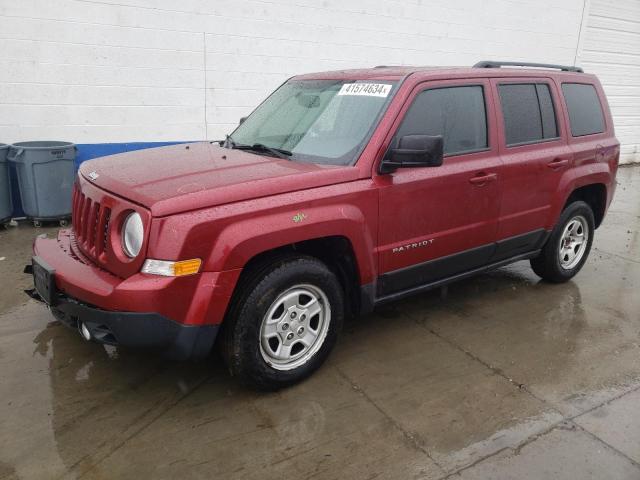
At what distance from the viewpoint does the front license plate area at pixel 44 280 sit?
298 centimetres

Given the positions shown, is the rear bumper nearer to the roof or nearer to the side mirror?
the side mirror

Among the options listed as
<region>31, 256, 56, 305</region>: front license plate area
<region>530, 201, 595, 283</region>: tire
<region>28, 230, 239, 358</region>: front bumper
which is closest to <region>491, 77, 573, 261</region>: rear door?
<region>530, 201, 595, 283</region>: tire

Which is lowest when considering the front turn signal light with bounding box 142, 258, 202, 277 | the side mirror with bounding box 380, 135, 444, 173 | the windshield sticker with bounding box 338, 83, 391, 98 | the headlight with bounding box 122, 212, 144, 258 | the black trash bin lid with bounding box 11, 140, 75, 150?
the black trash bin lid with bounding box 11, 140, 75, 150

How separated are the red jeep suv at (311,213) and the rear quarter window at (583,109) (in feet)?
0.23

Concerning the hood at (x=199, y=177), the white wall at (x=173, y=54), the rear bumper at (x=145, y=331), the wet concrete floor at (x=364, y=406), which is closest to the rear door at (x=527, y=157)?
the wet concrete floor at (x=364, y=406)

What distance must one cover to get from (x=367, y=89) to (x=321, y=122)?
0.38 metres

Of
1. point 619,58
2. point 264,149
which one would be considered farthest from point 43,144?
point 619,58

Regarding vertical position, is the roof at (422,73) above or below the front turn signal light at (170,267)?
above

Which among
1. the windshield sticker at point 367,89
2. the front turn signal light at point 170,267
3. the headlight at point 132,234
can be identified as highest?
the windshield sticker at point 367,89

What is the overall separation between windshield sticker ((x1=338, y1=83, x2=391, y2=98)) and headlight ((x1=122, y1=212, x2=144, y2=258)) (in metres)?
1.74

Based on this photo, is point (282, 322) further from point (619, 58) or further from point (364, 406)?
point (619, 58)

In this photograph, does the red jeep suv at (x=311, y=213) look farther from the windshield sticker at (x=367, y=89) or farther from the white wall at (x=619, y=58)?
the white wall at (x=619, y=58)

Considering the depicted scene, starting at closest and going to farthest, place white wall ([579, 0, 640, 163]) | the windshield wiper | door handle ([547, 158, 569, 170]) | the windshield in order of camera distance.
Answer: the windshield
the windshield wiper
door handle ([547, 158, 569, 170])
white wall ([579, 0, 640, 163])

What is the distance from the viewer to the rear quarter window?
4.73m
